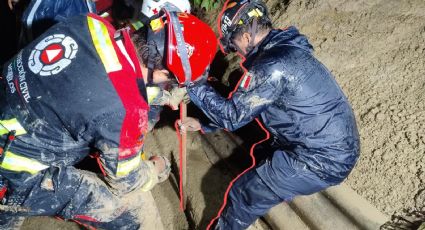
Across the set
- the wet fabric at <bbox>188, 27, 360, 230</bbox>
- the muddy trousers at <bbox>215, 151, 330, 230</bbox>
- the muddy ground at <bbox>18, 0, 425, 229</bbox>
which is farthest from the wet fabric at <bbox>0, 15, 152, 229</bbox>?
the muddy ground at <bbox>18, 0, 425, 229</bbox>

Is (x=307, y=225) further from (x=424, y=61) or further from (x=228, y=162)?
(x=424, y=61)

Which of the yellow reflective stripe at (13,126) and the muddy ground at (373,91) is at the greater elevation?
the yellow reflective stripe at (13,126)

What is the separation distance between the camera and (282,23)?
456cm

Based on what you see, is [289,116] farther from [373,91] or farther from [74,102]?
[74,102]

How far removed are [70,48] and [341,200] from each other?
248 centimetres

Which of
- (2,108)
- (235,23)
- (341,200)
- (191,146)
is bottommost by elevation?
(191,146)

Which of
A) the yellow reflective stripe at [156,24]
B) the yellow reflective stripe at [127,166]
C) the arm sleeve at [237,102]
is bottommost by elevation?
the yellow reflective stripe at [127,166]

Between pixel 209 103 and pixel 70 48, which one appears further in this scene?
pixel 209 103

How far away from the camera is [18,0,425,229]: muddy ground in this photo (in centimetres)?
298

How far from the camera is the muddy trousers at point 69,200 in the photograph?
2461mm

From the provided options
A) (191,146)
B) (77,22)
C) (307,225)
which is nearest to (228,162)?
(191,146)

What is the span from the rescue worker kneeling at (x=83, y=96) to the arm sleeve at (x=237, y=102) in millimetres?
304

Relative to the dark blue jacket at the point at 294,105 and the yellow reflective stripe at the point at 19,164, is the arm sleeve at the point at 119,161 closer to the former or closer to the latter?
the yellow reflective stripe at the point at 19,164

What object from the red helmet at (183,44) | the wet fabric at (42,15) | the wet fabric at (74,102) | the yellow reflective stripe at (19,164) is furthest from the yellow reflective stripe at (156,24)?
the wet fabric at (42,15)
